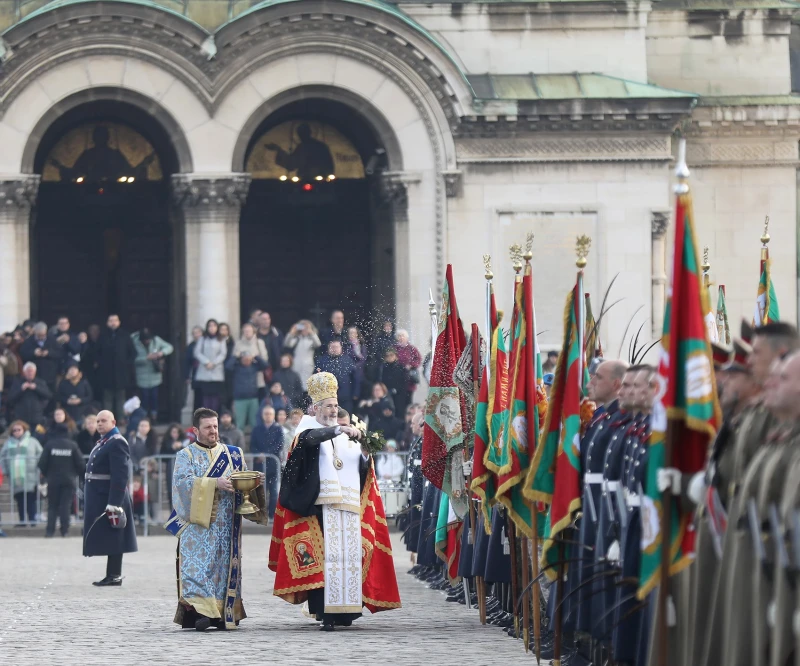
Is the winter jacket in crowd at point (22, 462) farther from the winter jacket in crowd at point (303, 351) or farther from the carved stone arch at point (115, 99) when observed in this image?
the carved stone arch at point (115, 99)

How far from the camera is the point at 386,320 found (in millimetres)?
28688

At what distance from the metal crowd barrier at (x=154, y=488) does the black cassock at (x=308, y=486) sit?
955 centimetres

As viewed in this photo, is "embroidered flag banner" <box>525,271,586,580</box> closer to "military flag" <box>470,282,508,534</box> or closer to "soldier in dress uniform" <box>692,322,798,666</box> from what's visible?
"military flag" <box>470,282,508,534</box>

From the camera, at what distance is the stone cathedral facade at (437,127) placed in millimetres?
27594

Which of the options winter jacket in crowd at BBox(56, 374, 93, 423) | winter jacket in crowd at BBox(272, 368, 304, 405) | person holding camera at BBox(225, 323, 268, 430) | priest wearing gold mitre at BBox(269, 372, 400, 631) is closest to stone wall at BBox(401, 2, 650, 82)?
person holding camera at BBox(225, 323, 268, 430)

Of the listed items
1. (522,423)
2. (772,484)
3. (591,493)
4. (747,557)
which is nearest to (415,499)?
(522,423)

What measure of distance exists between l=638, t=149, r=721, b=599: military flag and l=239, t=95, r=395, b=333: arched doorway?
2153 cm

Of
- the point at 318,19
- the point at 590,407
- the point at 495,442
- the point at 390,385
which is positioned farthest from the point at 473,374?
the point at 318,19

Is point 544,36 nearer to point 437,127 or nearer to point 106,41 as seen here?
point 437,127

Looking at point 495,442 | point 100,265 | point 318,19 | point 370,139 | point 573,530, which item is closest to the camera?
point 573,530

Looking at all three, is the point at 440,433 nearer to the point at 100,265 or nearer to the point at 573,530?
the point at 573,530

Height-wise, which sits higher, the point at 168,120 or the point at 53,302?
the point at 168,120

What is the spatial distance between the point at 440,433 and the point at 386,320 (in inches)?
498

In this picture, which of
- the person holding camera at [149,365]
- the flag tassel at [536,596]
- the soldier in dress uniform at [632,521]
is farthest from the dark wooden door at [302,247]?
the soldier in dress uniform at [632,521]
